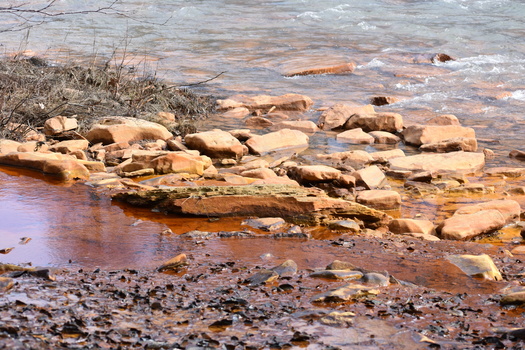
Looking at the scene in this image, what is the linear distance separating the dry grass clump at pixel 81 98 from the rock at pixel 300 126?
1.13m

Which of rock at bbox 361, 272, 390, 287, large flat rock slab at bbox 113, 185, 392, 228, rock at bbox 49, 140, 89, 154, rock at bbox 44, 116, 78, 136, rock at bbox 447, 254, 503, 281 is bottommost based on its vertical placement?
rock at bbox 49, 140, 89, 154

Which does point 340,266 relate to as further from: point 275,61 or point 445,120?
point 275,61

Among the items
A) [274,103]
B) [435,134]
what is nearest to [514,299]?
[435,134]

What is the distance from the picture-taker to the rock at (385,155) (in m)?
7.04

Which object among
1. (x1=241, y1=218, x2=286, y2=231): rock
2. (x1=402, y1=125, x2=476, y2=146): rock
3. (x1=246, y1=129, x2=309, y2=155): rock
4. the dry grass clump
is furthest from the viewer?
(x1=402, y1=125, x2=476, y2=146): rock

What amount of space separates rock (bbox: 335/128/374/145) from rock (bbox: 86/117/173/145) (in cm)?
222

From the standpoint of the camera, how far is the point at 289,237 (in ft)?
13.5

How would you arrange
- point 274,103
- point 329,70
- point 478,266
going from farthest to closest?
point 329,70
point 274,103
point 478,266

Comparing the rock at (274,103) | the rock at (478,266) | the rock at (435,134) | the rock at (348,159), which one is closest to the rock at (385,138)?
the rock at (435,134)

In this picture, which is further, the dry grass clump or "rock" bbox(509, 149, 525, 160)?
"rock" bbox(509, 149, 525, 160)

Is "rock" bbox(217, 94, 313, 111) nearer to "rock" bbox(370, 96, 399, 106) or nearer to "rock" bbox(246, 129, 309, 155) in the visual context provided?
"rock" bbox(370, 96, 399, 106)

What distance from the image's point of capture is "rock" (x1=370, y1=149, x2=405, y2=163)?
704cm

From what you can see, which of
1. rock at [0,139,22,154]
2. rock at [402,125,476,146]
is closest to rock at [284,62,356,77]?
rock at [402,125,476,146]

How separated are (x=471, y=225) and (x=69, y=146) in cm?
378
